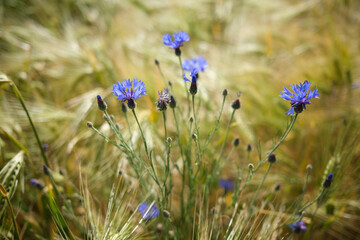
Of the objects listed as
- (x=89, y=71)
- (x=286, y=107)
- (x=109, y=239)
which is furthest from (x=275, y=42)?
(x=109, y=239)

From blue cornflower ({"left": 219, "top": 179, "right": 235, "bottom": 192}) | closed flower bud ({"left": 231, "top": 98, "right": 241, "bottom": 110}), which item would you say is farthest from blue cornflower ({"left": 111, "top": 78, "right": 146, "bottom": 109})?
blue cornflower ({"left": 219, "top": 179, "right": 235, "bottom": 192})

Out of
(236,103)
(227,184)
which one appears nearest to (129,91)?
(236,103)

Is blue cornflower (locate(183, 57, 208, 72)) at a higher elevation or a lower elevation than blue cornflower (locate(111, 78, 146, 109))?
higher

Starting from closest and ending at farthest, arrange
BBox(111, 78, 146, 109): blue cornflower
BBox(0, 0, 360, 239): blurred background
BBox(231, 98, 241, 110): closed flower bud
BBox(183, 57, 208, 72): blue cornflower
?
BBox(111, 78, 146, 109): blue cornflower < BBox(231, 98, 241, 110): closed flower bud < BBox(183, 57, 208, 72): blue cornflower < BBox(0, 0, 360, 239): blurred background

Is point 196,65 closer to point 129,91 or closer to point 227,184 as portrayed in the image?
point 129,91

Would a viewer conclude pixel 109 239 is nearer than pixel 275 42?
Yes

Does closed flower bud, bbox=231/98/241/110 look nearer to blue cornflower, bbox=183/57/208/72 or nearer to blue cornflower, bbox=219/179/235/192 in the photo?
blue cornflower, bbox=183/57/208/72

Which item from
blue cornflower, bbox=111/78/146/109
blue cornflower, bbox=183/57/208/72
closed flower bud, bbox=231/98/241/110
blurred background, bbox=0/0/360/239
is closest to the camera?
blue cornflower, bbox=111/78/146/109

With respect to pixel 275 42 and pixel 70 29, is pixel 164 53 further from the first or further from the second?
pixel 275 42

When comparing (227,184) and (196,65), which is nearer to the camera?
(196,65)
